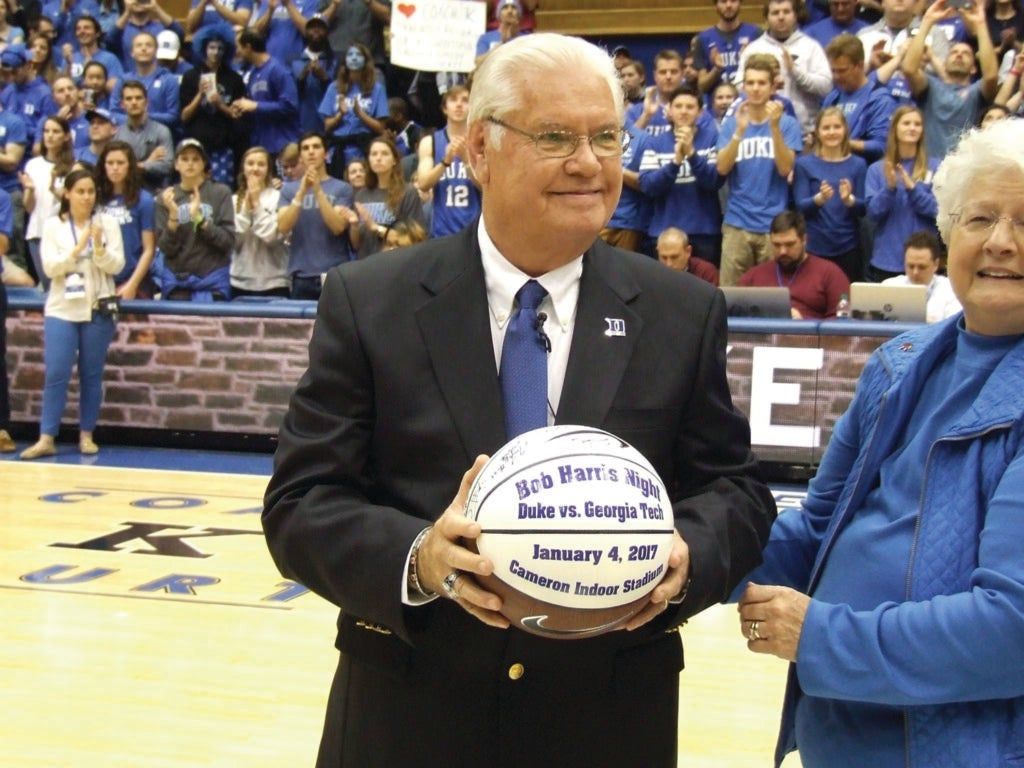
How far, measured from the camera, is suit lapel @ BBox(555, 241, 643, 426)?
6.10ft

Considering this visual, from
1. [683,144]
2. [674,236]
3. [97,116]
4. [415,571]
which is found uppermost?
[97,116]

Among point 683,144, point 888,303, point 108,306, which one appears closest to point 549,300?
point 888,303

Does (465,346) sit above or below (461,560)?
above

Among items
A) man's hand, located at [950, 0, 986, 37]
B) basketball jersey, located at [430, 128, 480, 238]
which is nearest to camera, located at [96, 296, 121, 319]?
basketball jersey, located at [430, 128, 480, 238]

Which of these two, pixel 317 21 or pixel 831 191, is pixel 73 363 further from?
pixel 831 191

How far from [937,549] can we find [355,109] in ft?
33.5

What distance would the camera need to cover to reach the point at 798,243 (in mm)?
8602

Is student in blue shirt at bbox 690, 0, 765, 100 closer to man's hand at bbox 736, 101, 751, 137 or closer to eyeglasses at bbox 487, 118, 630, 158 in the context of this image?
man's hand at bbox 736, 101, 751, 137

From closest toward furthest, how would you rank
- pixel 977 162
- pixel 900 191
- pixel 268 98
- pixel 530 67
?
1. pixel 530 67
2. pixel 977 162
3. pixel 900 191
4. pixel 268 98

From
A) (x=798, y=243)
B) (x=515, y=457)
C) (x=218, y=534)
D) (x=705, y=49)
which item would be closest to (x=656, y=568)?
(x=515, y=457)

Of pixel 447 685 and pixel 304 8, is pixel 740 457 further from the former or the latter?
pixel 304 8

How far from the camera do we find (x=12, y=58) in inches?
514

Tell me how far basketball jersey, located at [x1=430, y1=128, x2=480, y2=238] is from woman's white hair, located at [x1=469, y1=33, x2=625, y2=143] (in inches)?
312

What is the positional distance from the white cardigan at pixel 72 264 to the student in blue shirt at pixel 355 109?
9.46 feet
